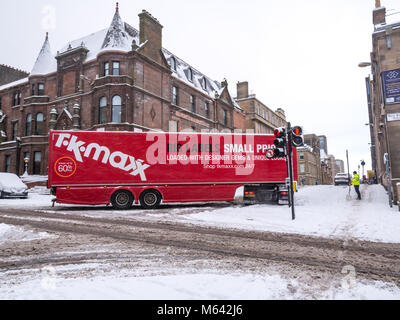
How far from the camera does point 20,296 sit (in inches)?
124

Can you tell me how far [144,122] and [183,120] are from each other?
5.93 meters

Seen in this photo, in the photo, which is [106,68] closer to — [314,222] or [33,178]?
[33,178]

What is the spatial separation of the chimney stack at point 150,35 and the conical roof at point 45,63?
36.6ft

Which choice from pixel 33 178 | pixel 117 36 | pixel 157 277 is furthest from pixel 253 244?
pixel 33 178

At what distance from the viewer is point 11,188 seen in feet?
60.6

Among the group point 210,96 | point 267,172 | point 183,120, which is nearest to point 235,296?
point 267,172

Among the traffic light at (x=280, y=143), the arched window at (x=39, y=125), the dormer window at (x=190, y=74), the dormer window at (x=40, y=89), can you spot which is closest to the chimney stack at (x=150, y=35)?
the dormer window at (x=190, y=74)

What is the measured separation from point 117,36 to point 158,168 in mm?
16896

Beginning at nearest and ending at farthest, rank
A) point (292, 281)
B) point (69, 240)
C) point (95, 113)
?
1. point (292, 281)
2. point (69, 240)
3. point (95, 113)

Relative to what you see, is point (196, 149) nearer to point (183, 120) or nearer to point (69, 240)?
point (69, 240)

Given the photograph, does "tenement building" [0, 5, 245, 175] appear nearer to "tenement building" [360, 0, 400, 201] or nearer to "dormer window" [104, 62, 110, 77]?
"dormer window" [104, 62, 110, 77]

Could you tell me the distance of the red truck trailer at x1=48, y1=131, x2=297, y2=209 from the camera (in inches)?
500

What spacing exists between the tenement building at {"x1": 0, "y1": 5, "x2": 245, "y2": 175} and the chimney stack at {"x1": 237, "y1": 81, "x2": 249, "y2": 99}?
38.8ft
